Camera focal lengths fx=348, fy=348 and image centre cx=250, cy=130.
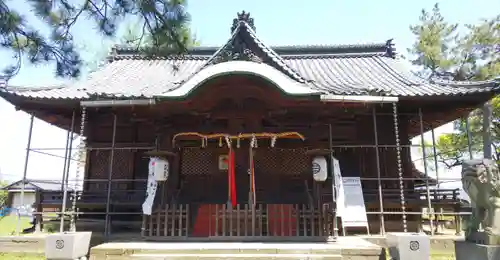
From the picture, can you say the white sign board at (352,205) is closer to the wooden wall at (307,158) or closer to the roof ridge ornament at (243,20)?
the wooden wall at (307,158)

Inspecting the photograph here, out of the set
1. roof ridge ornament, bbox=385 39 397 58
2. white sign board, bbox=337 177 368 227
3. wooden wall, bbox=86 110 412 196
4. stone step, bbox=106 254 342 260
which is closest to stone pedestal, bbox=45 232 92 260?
stone step, bbox=106 254 342 260

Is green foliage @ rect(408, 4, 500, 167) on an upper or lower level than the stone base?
upper

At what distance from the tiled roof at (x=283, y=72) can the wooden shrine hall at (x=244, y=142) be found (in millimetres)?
72

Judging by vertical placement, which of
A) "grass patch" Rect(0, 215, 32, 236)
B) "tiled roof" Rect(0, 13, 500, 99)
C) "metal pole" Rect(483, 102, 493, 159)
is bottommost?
"grass patch" Rect(0, 215, 32, 236)

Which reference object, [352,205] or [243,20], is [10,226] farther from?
[352,205]

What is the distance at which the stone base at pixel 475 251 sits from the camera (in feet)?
17.8

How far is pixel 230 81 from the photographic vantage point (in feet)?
30.6

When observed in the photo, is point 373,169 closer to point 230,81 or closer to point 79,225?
point 230,81

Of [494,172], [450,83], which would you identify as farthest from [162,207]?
[450,83]

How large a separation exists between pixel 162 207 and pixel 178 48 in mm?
4718

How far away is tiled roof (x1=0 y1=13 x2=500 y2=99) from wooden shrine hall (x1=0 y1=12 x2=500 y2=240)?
72mm

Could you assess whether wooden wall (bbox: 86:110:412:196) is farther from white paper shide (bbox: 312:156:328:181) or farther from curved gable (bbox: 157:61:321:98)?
curved gable (bbox: 157:61:321:98)

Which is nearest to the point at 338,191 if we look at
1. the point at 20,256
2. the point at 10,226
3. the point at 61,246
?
the point at 61,246

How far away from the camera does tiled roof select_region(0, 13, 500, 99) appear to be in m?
9.94
